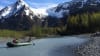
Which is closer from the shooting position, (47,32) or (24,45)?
(24,45)

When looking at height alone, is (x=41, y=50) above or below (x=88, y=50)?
below

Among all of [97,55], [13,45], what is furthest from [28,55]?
[13,45]

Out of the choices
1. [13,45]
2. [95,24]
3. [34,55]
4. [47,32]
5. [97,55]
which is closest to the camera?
[97,55]

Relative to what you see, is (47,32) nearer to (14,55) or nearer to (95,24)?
(95,24)

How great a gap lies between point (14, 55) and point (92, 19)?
121m

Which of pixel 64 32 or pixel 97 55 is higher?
pixel 97 55

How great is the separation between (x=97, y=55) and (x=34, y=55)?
17449 mm

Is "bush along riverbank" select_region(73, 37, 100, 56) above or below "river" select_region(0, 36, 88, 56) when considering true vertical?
above

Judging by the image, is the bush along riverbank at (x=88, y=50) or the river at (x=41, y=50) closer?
the bush along riverbank at (x=88, y=50)

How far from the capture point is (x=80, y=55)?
46344 mm

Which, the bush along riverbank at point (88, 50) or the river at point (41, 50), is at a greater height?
the bush along riverbank at point (88, 50)

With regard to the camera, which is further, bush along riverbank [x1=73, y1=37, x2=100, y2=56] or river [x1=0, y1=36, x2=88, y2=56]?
river [x1=0, y1=36, x2=88, y2=56]

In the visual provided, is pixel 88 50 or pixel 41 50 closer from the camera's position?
pixel 88 50

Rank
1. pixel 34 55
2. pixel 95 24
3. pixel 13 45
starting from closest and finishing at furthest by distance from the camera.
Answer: pixel 34 55 → pixel 13 45 → pixel 95 24
